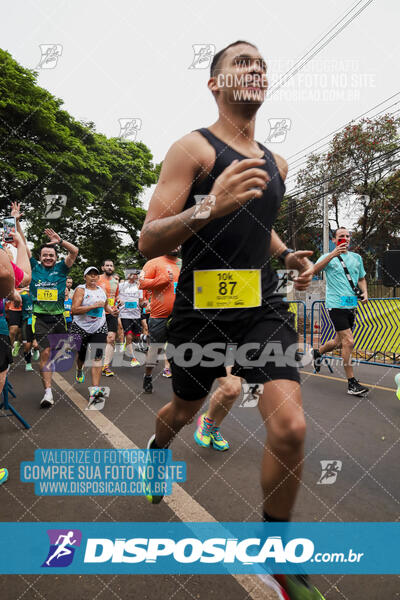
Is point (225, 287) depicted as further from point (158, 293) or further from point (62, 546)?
point (158, 293)

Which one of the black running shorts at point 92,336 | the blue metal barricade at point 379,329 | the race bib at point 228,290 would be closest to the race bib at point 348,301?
the blue metal barricade at point 379,329

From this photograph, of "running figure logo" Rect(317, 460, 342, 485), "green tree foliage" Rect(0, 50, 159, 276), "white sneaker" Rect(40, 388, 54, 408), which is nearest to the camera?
"running figure logo" Rect(317, 460, 342, 485)

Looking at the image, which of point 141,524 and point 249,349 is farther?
point 141,524

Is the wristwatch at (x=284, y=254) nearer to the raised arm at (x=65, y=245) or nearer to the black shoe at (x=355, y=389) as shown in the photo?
the raised arm at (x=65, y=245)

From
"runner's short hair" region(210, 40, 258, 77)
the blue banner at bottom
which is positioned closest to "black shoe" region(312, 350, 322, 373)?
the blue banner at bottom

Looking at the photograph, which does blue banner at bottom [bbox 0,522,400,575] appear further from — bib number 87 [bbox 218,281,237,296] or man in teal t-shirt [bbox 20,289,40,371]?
man in teal t-shirt [bbox 20,289,40,371]

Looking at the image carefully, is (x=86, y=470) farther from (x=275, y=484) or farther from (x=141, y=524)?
(x=275, y=484)

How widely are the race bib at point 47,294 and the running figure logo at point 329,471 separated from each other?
152 inches

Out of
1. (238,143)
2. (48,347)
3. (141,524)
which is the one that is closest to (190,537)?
(141,524)

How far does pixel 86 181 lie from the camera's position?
1930cm

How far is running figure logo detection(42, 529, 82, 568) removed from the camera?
1.86 metres

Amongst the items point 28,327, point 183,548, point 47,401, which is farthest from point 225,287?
point 28,327

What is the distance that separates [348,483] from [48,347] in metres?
3.88

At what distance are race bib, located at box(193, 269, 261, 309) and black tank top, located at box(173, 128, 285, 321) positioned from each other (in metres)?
0.03
